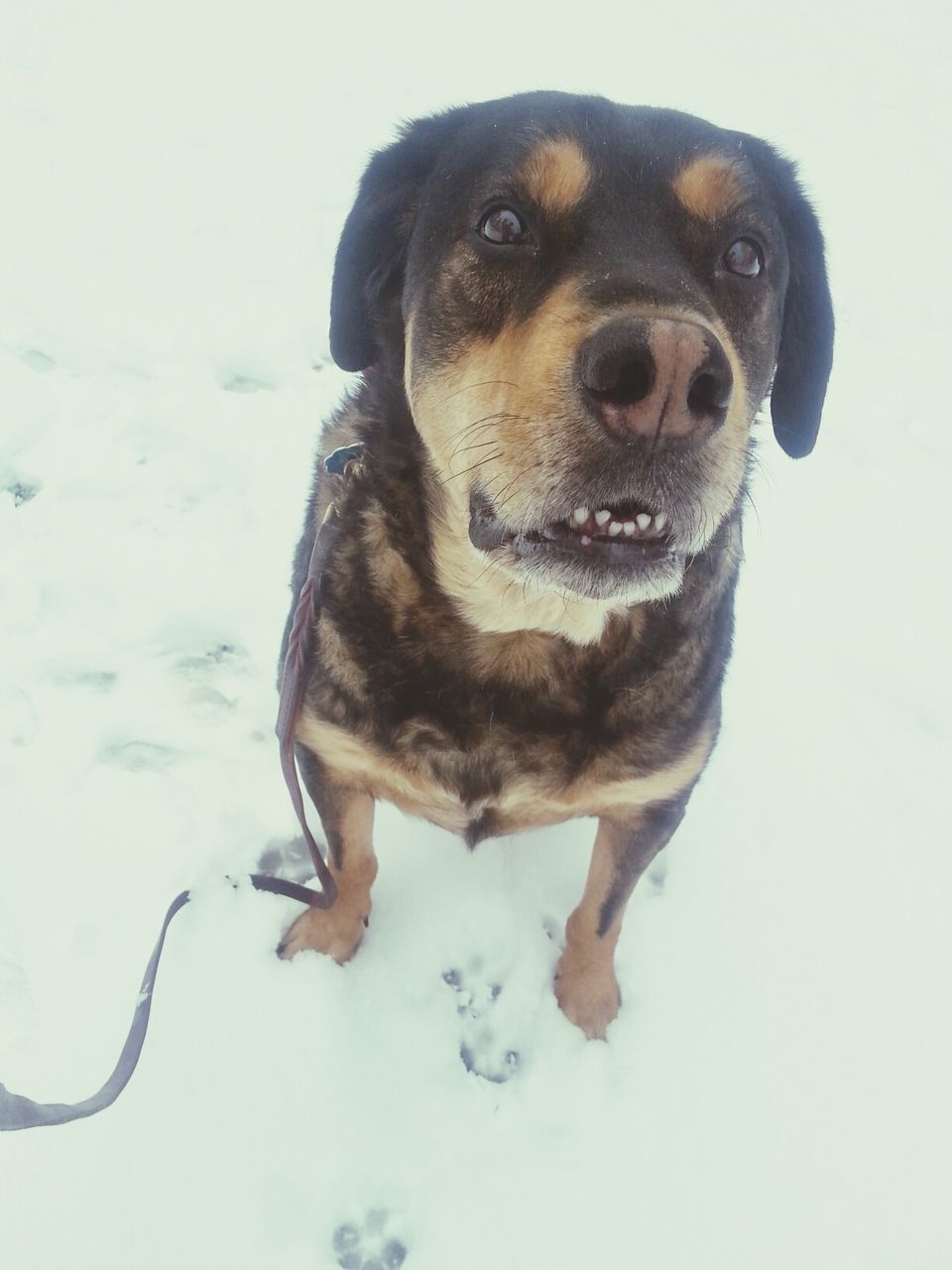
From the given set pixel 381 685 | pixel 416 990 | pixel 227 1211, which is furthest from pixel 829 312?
pixel 227 1211

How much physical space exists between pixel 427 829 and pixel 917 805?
152 cm

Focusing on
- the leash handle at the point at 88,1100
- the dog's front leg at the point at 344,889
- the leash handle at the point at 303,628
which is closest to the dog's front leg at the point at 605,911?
the dog's front leg at the point at 344,889

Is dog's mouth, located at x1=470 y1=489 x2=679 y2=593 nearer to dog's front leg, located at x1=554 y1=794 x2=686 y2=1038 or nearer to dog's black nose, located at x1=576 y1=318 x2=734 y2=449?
dog's black nose, located at x1=576 y1=318 x2=734 y2=449

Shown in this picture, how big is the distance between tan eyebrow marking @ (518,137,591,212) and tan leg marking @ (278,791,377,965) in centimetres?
139

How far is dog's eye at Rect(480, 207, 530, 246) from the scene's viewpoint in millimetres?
1504

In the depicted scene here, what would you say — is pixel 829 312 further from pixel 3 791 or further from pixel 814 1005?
pixel 3 791

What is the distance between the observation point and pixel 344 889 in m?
2.14

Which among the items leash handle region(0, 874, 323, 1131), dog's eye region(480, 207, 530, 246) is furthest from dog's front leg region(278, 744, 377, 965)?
dog's eye region(480, 207, 530, 246)

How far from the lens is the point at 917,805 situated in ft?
8.50

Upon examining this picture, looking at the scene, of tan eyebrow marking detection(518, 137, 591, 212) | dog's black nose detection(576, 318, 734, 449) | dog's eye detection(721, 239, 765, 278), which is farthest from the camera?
dog's eye detection(721, 239, 765, 278)

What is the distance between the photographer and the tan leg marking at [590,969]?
81.6 inches

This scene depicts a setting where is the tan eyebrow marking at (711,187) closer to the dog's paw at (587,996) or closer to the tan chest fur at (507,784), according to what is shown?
the tan chest fur at (507,784)

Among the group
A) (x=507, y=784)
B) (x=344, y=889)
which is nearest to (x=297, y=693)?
(x=507, y=784)

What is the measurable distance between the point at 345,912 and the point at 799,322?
177 cm
